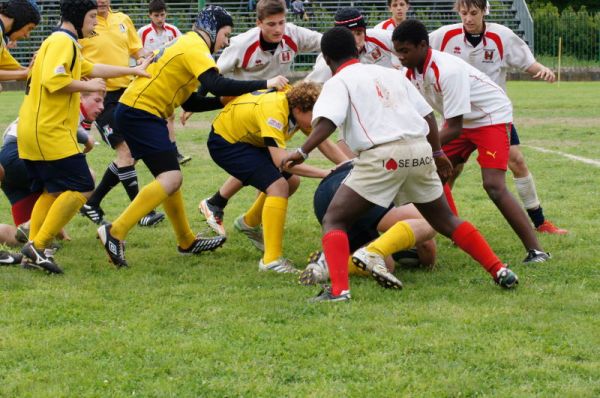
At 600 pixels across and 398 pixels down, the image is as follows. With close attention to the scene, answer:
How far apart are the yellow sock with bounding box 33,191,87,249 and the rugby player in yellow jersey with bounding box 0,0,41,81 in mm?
1162

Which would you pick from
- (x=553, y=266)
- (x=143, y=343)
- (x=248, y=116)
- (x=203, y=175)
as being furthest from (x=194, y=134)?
(x=143, y=343)

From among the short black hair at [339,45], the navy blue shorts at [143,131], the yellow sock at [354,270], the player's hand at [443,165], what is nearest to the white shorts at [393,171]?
the player's hand at [443,165]

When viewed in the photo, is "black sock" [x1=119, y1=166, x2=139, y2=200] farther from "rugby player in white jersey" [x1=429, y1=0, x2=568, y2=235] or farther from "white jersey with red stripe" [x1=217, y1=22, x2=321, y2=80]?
"rugby player in white jersey" [x1=429, y1=0, x2=568, y2=235]

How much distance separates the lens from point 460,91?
21.4 ft

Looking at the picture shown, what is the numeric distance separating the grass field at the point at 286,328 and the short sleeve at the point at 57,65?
1.31 meters

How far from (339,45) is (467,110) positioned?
123cm

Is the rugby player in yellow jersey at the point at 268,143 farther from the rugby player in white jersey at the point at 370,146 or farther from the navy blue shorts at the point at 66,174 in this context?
the navy blue shorts at the point at 66,174

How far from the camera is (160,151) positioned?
6.97 m

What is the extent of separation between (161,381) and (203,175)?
24.0 ft

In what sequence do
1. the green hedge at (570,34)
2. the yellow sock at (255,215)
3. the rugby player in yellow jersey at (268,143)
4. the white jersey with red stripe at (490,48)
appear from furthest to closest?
the green hedge at (570,34) < the white jersey with red stripe at (490,48) < the yellow sock at (255,215) < the rugby player in yellow jersey at (268,143)

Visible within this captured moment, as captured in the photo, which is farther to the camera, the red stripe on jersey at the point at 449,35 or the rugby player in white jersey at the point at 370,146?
the red stripe on jersey at the point at 449,35

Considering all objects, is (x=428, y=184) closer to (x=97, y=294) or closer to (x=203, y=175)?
(x=97, y=294)

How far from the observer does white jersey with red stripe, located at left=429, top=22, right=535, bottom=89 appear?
803 cm

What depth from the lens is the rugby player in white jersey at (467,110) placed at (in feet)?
21.4
